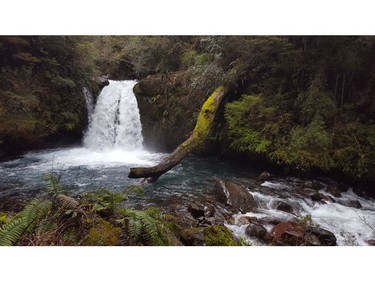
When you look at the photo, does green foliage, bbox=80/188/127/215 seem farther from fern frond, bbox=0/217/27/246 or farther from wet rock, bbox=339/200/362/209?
wet rock, bbox=339/200/362/209

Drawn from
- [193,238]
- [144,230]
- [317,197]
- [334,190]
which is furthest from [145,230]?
[334,190]

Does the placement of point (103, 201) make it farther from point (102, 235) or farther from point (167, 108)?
point (167, 108)

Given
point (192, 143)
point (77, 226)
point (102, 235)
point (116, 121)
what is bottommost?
point (102, 235)

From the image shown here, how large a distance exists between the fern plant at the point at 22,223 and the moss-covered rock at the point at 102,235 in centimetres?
49

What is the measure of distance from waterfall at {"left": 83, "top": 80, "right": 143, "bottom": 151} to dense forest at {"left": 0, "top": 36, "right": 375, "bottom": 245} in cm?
31

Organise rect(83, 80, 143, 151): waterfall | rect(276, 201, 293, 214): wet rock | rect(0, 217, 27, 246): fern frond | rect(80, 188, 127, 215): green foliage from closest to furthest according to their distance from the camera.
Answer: rect(0, 217, 27, 246): fern frond → rect(80, 188, 127, 215): green foliage → rect(276, 201, 293, 214): wet rock → rect(83, 80, 143, 151): waterfall

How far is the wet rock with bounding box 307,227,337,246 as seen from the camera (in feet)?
11.0

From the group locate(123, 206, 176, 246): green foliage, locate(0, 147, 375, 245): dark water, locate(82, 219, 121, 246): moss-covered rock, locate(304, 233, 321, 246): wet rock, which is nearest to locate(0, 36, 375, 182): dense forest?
locate(0, 147, 375, 245): dark water

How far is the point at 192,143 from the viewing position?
169 inches

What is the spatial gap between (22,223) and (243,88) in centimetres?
341

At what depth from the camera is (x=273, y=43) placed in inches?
149
